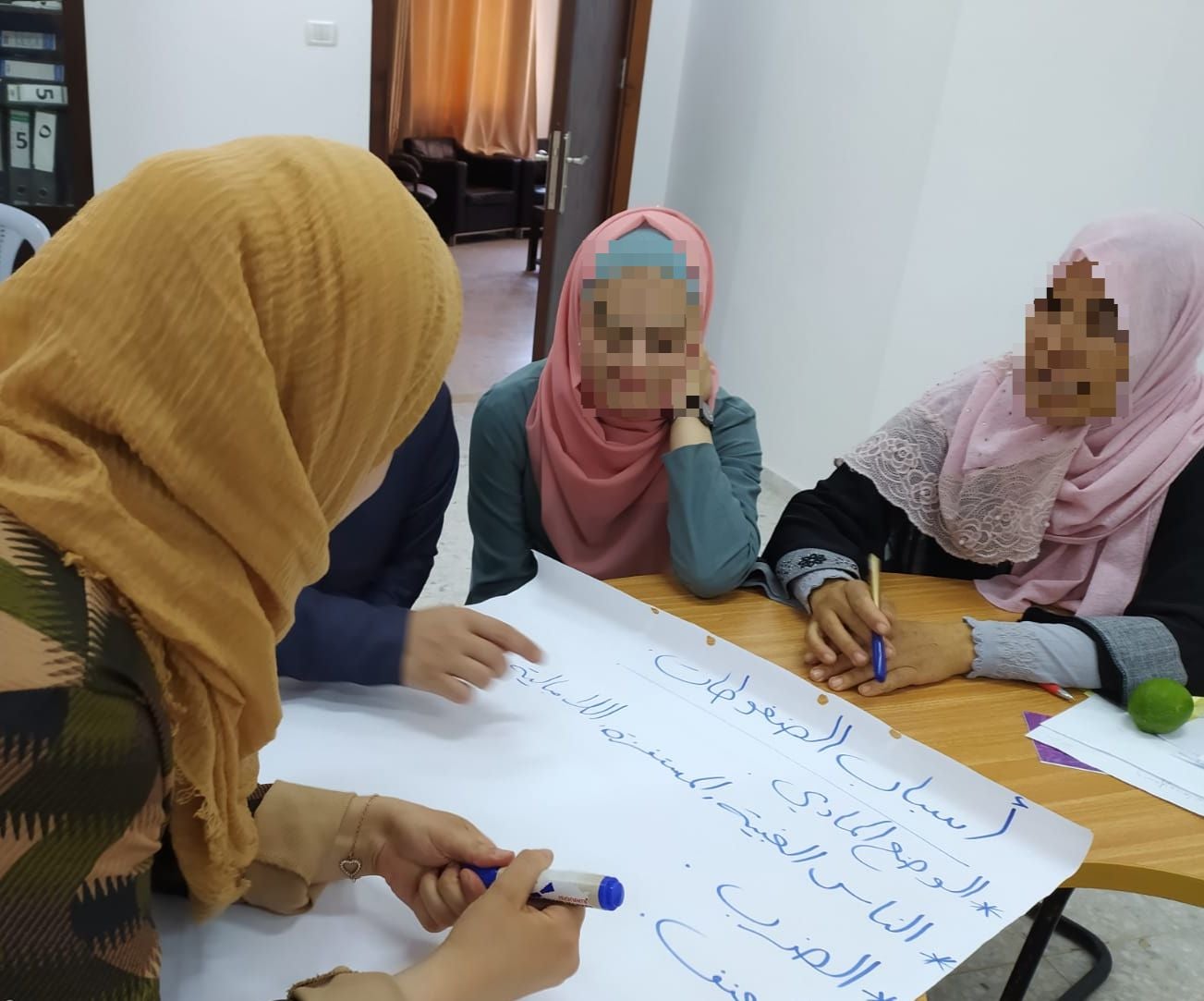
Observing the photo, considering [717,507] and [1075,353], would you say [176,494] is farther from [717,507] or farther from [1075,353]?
[1075,353]

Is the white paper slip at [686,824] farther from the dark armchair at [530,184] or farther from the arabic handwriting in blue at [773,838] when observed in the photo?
the dark armchair at [530,184]

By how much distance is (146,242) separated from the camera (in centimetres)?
46

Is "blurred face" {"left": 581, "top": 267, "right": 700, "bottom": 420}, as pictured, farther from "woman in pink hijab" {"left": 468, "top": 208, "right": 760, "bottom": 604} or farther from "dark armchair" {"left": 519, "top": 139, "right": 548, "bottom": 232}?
"dark armchair" {"left": 519, "top": 139, "right": 548, "bottom": 232}

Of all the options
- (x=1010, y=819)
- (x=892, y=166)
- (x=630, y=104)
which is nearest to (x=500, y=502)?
(x=1010, y=819)

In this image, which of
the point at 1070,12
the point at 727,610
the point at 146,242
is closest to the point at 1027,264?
the point at 1070,12

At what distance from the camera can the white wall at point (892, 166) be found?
213 cm

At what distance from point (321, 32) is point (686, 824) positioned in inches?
139

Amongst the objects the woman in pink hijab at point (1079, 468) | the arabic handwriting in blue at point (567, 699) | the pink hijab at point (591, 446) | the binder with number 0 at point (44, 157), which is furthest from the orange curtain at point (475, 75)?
the arabic handwriting in blue at point (567, 699)

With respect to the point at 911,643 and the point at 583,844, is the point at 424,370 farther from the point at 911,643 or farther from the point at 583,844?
the point at 911,643

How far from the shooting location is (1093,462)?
1.21m

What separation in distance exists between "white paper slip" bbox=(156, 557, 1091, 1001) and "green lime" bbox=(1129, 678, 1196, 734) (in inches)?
9.9

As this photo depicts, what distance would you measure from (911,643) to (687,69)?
10.1ft

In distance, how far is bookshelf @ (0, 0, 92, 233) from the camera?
10.7ft

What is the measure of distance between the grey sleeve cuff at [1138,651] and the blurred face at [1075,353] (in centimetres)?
27
